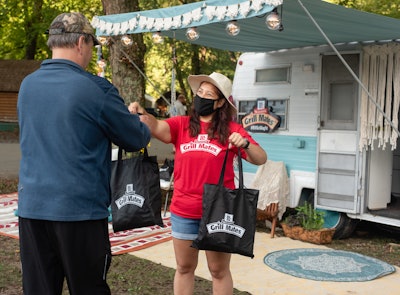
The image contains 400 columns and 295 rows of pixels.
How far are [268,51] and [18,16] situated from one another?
1851 centimetres

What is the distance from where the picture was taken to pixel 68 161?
7.61 feet

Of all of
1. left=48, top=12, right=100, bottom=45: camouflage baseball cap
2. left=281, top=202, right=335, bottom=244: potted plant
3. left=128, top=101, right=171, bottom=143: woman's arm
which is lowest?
left=281, top=202, right=335, bottom=244: potted plant

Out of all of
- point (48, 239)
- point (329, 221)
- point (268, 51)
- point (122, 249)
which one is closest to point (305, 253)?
point (329, 221)

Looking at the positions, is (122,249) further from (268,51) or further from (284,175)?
(268,51)

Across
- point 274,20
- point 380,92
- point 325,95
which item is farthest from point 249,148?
point 325,95

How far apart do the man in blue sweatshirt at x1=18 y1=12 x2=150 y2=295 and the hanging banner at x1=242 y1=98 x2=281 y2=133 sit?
5.23m

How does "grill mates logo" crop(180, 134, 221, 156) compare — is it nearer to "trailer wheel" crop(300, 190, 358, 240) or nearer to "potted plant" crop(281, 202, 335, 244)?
"potted plant" crop(281, 202, 335, 244)

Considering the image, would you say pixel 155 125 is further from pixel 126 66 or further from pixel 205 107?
pixel 126 66

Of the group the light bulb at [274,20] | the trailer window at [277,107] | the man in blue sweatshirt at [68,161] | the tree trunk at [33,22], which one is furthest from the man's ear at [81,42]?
the tree trunk at [33,22]

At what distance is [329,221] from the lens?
22.8 ft

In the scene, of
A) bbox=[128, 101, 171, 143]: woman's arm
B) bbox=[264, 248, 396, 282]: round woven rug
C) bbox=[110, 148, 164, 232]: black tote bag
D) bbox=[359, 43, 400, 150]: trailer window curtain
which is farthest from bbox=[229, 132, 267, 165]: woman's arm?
bbox=[359, 43, 400, 150]: trailer window curtain

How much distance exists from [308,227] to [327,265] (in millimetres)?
1068

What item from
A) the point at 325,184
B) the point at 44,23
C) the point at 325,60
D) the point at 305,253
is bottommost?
the point at 305,253

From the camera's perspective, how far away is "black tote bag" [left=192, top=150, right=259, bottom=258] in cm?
321
